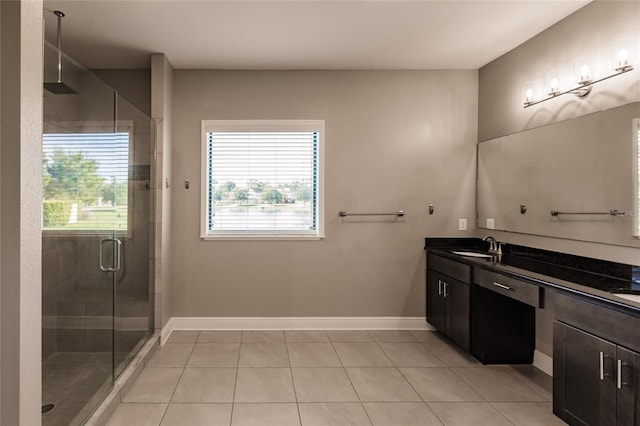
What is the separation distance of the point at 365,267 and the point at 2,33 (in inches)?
131

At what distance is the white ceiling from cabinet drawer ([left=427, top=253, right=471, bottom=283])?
6.29 ft

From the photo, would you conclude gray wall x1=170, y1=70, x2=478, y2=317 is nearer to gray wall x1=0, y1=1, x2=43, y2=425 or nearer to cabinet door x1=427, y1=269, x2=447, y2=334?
cabinet door x1=427, y1=269, x2=447, y2=334

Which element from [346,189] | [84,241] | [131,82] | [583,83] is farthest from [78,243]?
[583,83]

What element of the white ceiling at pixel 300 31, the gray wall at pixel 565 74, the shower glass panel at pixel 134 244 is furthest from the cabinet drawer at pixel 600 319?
the shower glass panel at pixel 134 244

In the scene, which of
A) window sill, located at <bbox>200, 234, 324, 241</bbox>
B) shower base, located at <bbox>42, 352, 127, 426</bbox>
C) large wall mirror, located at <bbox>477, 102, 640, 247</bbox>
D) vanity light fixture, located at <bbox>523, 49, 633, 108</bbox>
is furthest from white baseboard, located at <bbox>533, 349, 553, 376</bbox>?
shower base, located at <bbox>42, 352, 127, 426</bbox>

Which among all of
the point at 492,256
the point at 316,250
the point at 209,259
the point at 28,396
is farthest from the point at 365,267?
the point at 28,396

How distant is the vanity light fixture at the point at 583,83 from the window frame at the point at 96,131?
3236 mm

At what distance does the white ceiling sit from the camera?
106 inches

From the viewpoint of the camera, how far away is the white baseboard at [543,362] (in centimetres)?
302

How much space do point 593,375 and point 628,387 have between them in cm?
18

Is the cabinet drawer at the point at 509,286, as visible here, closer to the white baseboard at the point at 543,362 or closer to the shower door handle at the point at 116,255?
the white baseboard at the point at 543,362

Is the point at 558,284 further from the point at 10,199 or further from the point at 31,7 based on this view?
the point at 31,7

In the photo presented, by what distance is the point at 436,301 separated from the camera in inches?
149

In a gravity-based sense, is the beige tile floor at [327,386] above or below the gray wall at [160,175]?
below
